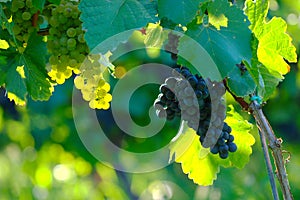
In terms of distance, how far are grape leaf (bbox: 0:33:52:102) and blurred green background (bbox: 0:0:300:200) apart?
2.23 metres

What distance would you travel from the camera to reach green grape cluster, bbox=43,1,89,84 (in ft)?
3.31

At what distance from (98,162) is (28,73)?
276cm

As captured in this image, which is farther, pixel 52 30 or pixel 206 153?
pixel 206 153

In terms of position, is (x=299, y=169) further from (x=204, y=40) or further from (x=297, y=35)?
(x=204, y=40)

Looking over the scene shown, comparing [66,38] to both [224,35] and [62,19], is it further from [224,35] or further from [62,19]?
[224,35]

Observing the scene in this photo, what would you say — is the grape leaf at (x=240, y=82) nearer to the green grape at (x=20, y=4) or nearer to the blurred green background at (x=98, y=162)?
the green grape at (x=20, y=4)

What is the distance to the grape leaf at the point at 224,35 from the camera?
0.94 m

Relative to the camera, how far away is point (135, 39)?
9.52 ft

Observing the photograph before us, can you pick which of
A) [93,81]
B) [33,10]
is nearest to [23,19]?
[33,10]

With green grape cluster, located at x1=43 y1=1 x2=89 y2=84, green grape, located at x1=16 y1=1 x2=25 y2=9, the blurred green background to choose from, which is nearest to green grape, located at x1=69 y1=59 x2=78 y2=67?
green grape cluster, located at x1=43 y1=1 x2=89 y2=84

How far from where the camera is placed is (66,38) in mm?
1015

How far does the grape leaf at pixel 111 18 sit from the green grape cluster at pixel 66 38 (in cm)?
8

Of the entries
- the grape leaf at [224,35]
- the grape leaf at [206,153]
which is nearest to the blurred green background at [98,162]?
the grape leaf at [206,153]

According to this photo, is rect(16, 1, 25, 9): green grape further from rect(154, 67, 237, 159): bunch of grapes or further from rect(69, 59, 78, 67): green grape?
rect(154, 67, 237, 159): bunch of grapes
